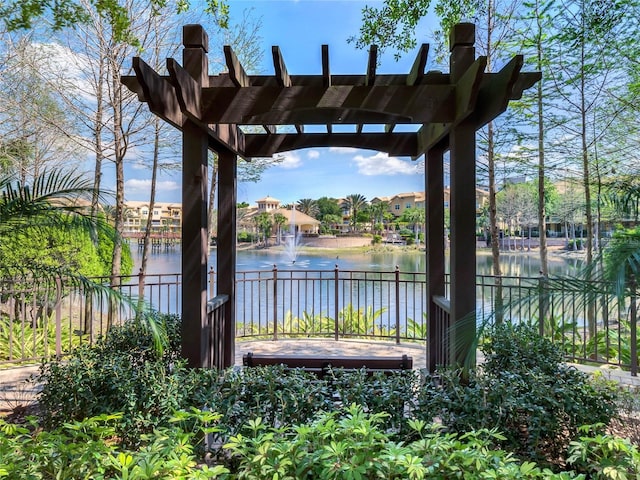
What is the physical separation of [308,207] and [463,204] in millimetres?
14968

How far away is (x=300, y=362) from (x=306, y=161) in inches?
779

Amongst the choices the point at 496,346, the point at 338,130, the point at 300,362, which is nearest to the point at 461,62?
the point at 338,130

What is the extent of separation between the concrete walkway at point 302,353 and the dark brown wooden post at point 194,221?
149cm

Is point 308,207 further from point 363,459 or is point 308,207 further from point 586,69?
point 363,459

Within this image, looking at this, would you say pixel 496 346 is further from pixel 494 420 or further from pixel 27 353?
pixel 27 353

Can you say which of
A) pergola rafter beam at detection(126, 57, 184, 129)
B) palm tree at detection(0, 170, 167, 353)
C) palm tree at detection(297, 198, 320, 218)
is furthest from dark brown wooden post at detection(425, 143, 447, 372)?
palm tree at detection(297, 198, 320, 218)

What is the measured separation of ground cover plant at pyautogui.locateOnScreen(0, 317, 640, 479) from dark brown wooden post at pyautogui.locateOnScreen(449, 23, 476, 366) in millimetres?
442

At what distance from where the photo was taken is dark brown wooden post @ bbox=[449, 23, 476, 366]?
7.90 feet

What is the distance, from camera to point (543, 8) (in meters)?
5.13

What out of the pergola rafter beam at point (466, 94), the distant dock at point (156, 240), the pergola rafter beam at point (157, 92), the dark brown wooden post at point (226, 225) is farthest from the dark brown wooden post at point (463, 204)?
the distant dock at point (156, 240)

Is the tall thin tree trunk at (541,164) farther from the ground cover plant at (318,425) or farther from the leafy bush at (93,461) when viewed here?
the leafy bush at (93,461)

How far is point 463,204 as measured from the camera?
2.42m

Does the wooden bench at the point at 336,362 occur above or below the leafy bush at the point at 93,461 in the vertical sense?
below

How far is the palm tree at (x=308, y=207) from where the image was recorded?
1700 cm
